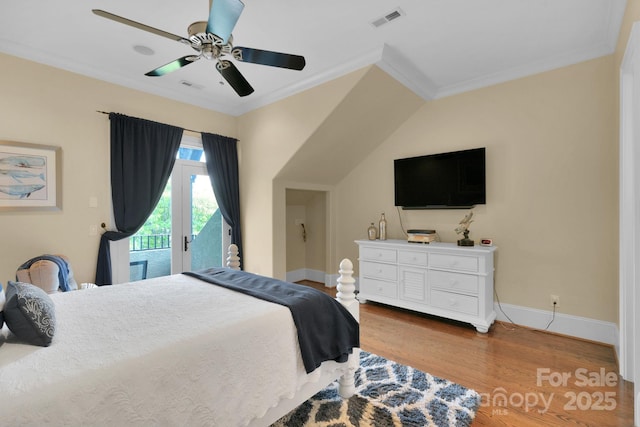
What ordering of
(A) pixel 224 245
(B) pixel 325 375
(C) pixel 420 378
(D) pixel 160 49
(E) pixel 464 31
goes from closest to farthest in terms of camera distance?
(B) pixel 325 375 < (C) pixel 420 378 < (E) pixel 464 31 < (D) pixel 160 49 < (A) pixel 224 245

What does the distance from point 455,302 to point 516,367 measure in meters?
Result: 0.93

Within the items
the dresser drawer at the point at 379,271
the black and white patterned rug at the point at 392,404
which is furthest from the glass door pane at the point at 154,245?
the black and white patterned rug at the point at 392,404

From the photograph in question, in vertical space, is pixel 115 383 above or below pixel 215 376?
above

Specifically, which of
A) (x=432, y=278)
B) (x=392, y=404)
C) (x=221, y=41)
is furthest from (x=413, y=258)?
(x=221, y=41)

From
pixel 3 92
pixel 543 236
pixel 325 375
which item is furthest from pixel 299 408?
pixel 3 92

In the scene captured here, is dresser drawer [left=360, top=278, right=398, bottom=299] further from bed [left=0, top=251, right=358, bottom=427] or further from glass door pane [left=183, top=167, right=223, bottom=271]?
glass door pane [left=183, top=167, right=223, bottom=271]

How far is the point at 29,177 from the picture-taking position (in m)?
2.90

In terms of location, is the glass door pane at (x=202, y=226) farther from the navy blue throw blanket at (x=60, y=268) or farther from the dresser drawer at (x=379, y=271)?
the dresser drawer at (x=379, y=271)

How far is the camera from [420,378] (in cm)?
234

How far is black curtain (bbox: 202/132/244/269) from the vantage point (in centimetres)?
433

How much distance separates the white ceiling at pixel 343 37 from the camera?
93.1 inches

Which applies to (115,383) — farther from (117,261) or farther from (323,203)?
(323,203)

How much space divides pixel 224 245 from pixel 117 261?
1404mm

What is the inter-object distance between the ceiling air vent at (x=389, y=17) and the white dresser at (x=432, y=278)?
2.33m
